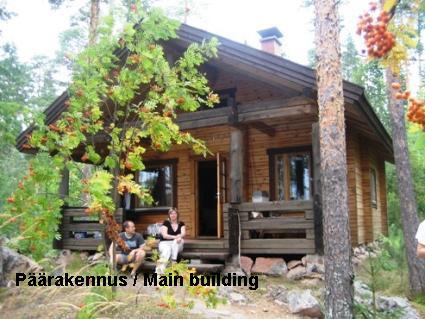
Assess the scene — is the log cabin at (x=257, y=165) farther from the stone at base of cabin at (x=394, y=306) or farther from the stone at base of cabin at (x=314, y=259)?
the stone at base of cabin at (x=394, y=306)

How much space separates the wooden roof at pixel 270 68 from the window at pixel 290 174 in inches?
63.9

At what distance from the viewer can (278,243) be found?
25.5 ft

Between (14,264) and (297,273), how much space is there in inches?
177

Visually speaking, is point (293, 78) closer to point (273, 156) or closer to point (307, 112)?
point (307, 112)

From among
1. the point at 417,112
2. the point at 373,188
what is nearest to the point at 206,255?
the point at 373,188

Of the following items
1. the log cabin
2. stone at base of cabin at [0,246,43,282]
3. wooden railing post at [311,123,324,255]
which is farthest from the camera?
the log cabin

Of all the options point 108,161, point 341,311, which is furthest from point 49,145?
point 341,311

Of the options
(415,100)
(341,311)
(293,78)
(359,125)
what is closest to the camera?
(415,100)

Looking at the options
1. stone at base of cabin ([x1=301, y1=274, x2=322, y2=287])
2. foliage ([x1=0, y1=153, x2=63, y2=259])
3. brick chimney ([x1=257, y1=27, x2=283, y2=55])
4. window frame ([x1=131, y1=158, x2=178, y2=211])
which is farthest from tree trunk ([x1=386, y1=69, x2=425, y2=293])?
foliage ([x1=0, y1=153, x2=63, y2=259])

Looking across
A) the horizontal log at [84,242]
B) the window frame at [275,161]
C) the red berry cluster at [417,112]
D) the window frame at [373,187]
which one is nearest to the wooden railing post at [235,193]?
the window frame at [275,161]

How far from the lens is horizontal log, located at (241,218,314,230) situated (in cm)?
751

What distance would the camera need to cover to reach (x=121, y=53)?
8.39 meters

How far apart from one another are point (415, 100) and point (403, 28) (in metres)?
0.46

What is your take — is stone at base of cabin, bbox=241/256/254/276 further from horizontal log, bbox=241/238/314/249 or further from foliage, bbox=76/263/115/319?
foliage, bbox=76/263/115/319
